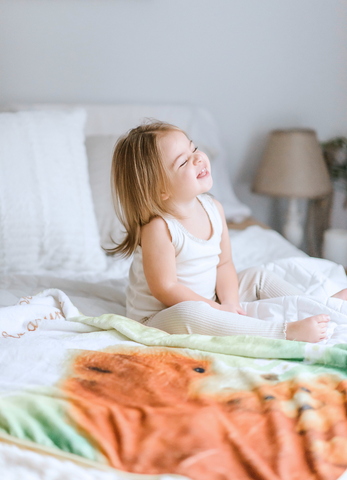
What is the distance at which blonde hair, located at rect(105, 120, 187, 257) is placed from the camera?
3.39 feet

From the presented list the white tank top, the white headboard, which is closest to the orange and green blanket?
the white tank top

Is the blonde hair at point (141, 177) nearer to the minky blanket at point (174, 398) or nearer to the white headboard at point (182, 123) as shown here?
the minky blanket at point (174, 398)

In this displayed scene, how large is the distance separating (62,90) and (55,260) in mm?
937

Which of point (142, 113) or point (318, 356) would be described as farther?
point (142, 113)

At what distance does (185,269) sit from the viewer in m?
1.12

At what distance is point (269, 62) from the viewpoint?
85.2 inches

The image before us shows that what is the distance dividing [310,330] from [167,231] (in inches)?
15.9

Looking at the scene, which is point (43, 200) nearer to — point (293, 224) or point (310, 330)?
point (310, 330)

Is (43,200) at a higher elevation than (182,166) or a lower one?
lower

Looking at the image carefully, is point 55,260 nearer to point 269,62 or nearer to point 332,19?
point 269,62

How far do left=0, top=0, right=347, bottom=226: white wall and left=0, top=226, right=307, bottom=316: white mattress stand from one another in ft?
2.52

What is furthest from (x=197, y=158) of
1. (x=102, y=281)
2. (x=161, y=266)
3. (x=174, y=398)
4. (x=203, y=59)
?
(x=203, y=59)

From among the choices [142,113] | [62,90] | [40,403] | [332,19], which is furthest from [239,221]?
[40,403]

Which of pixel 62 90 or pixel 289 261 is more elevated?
Result: pixel 62 90
